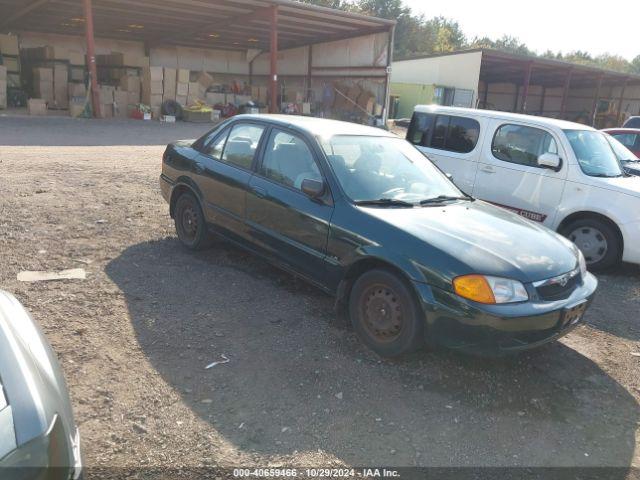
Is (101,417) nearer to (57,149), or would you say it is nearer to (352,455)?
(352,455)

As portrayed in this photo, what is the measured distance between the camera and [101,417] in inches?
111

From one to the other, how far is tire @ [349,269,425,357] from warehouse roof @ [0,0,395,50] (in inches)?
700

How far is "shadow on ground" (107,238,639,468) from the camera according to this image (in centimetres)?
279

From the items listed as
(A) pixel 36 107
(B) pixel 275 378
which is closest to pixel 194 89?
(A) pixel 36 107

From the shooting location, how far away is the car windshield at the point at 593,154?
6016mm

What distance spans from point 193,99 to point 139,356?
20.1m

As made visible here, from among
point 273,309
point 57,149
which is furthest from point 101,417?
point 57,149

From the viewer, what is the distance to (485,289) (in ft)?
10.3

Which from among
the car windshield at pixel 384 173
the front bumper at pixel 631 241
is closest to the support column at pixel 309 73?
the front bumper at pixel 631 241

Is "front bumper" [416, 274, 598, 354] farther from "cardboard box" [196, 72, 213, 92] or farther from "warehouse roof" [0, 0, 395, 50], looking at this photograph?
"cardboard box" [196, 72, 213, 92]

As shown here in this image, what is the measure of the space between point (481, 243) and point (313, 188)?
1.31 meters

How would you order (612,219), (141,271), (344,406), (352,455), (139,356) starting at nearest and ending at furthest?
(352,455)
(344,406)
(139,356)
(141,271)
(612,219)

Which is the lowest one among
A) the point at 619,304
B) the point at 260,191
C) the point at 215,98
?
the point at 619,304

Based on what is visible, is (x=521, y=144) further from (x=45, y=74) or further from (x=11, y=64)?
(x=11, y=64)
